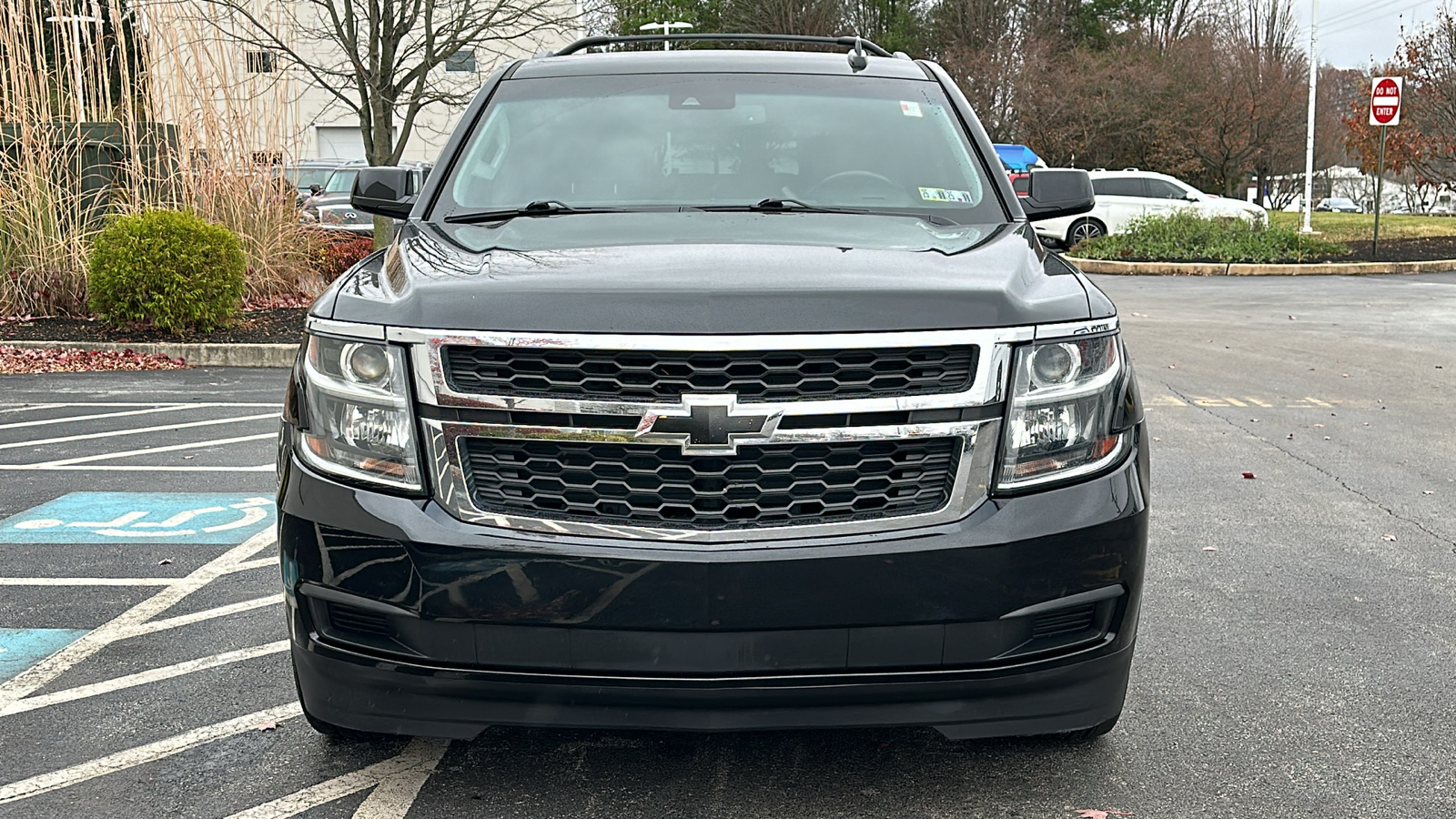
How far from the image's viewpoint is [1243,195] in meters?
51.8

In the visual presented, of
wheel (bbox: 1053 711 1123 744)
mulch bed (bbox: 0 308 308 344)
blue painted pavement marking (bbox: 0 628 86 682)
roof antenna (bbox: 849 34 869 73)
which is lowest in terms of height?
wheel (bbox: 1053 711 1123 744)

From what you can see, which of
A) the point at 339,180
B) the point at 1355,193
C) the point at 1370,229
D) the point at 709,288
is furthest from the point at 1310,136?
the point at 1355,193

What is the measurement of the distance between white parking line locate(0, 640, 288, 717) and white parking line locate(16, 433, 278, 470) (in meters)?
3.59

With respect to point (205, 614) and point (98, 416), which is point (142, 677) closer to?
point (205, 614)

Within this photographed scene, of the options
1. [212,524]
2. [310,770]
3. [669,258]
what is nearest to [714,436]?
[669,258]

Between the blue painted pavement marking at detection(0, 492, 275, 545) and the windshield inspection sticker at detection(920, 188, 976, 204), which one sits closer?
the windshield inspection sticker at detection(920, 188, 976, 204)

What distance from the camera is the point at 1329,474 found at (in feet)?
23.1

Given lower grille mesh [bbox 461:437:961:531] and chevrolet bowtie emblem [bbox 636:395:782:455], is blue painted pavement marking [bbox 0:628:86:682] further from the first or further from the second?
chevrolet bowtie emblem [bbox 636:395:782:455]

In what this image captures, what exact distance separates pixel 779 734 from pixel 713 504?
3.53ft

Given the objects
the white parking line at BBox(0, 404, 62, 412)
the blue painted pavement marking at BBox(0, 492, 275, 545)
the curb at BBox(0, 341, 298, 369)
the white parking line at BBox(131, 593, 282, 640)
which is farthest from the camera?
the curb at BBox(0, 341, 298, 369)

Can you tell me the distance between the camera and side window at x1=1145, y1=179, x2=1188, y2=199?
26.1 meters

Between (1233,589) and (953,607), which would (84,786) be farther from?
(1233,589)

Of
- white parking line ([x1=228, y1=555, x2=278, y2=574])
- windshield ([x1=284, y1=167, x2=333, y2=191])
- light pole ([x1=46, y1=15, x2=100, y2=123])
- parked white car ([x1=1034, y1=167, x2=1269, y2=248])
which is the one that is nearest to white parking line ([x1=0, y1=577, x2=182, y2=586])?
white parking line ([x1=228, y1=555, x2=278, y2=574])

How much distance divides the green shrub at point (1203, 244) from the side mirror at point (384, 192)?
19967 millimetres
